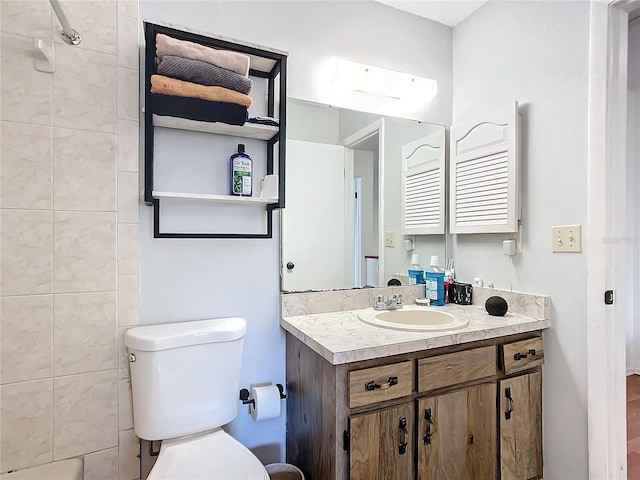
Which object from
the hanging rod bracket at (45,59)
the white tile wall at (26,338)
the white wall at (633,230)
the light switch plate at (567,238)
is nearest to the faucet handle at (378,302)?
the light switch plate at (567,238)

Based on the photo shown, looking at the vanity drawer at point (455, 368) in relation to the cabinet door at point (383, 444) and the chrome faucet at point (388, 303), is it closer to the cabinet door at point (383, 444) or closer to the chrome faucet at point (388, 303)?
the cabinet door at point (383, 444)

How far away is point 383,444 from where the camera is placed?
3.92 ft

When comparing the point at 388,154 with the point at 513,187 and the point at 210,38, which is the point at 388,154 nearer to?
the point at 513,187

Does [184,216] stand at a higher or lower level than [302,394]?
higher

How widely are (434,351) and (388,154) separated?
1.03 metres

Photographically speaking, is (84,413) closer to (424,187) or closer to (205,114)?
(205,114)

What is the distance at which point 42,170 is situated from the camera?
1217 mm

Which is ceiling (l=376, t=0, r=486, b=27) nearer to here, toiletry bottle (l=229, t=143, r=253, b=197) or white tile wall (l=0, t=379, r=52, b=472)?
toiletry bottle (l=229, t=143, r=253, b=197)

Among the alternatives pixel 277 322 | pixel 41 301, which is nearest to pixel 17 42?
pixel 41 301

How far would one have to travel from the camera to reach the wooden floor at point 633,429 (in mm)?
1753

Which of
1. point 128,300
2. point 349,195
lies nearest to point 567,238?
point 349,195

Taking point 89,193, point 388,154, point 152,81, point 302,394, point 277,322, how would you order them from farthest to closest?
1. point 388,154
2. point 277,322
3. point 302,394
4. point 89,193
5. point 152,81

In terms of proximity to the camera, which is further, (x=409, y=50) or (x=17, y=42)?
(x=409, y=50)

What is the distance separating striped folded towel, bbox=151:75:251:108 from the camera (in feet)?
3.80
